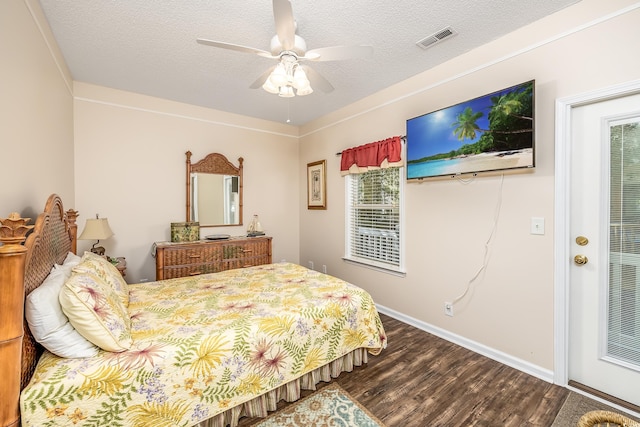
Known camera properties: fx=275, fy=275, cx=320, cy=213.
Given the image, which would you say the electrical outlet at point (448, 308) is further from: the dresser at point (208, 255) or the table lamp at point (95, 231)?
the table lamp at point (95, 231)

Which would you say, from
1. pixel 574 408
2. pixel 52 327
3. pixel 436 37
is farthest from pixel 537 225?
pixel 52 327

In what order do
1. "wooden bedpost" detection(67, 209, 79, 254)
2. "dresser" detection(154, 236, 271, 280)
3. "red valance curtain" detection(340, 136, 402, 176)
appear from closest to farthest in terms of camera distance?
"wooden bedpost" detection(67, 209, 79, 254)
"red valance curtain" detection(340, 136, 402, 176)
"dresser" detection(154, 236, 271, 280)

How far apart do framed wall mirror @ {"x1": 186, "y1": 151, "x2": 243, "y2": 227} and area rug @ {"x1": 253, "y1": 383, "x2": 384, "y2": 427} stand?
9.12 feet

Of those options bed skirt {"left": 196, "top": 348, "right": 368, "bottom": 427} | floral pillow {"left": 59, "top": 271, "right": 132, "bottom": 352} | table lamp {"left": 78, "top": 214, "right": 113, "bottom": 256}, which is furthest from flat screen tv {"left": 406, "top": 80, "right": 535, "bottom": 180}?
table lamp {"left": 78, "top": 214, "right": 113, "bottom": 256}

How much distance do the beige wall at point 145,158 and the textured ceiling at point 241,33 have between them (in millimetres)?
373

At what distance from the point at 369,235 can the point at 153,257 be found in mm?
2818

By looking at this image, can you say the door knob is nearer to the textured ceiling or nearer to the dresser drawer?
the textured ceiling

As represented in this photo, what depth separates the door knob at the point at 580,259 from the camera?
6.41 feet

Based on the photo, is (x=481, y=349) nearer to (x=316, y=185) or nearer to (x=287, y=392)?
(x=287, y=392)

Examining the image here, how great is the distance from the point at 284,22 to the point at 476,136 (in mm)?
1775

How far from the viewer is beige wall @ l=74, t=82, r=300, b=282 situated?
3.18 meters

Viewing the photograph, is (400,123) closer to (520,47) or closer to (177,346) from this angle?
(520,47)

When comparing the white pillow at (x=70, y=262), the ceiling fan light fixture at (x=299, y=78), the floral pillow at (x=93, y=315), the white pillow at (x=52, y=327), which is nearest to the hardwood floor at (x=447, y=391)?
the floral pillow at (x=93, y=315)

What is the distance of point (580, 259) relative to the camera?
1.97m
